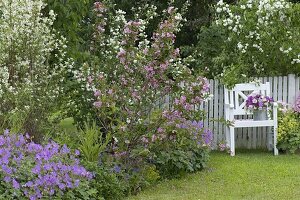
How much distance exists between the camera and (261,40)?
10.2 metres

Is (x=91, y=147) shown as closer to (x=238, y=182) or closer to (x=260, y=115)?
(x=238, y=182)

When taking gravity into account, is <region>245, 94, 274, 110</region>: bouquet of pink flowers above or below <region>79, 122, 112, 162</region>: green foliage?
above

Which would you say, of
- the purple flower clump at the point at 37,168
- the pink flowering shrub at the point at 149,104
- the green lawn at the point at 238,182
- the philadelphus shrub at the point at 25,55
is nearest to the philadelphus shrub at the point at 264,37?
the green lawn at the point at 238,182

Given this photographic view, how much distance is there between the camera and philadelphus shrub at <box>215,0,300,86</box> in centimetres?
1006

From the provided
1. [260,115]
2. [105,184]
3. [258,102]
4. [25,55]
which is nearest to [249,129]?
[260,115]

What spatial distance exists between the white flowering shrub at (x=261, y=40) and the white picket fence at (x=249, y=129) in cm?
24

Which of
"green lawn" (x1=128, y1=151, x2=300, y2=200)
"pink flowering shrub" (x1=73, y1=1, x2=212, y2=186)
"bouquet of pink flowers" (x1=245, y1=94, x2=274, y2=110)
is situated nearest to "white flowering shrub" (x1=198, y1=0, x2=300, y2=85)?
A: "bouquet of pink flowers" (x1=245, y1=94, x2=274, y2=110)

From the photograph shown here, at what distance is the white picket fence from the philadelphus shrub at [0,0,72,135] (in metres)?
2.93

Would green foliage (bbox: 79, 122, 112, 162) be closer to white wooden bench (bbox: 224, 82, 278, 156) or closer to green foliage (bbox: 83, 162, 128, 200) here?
green foliage (bbox: 83, 162, 128, 200)

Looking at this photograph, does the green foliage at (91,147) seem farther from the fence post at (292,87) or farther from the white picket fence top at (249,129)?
the fence post at (292,87)

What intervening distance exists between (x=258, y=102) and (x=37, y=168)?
4502mm

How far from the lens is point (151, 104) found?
7.47 metres

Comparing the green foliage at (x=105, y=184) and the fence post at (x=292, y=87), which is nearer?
the green foliage at (x=105, y=184)

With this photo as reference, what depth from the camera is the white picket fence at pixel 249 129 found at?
1022cm
